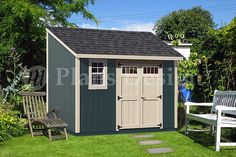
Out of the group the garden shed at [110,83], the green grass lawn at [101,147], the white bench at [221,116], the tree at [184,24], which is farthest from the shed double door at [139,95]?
the tree at [184,24]

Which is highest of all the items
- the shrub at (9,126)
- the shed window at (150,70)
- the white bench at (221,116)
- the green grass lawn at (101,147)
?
the shed window at (150,70)

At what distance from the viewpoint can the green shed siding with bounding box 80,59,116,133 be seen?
1042cm

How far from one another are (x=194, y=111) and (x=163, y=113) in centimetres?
340

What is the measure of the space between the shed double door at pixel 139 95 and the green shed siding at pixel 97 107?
0.64 feet

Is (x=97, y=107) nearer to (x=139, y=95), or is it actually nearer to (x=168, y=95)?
(x=139, y=95)

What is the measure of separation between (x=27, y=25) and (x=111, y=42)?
23.3 feet

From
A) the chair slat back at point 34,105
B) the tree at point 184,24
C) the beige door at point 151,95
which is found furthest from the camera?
the tree at point 184,24

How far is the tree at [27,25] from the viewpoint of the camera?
16500 mm

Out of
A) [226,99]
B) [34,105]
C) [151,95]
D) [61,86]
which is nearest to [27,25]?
[61,86]

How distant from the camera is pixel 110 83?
35.3 feet

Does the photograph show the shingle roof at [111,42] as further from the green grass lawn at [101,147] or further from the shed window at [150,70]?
the green grass lawn at [101,147]

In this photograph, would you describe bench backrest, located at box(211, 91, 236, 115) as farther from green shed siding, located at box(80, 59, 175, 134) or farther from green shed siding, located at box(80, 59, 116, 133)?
green shed siding, located at box(80, 59, 116, 133)

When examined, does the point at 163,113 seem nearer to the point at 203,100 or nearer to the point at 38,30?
the point at 203,100

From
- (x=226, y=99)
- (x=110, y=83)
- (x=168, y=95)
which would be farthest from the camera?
(x=168, y=95)
